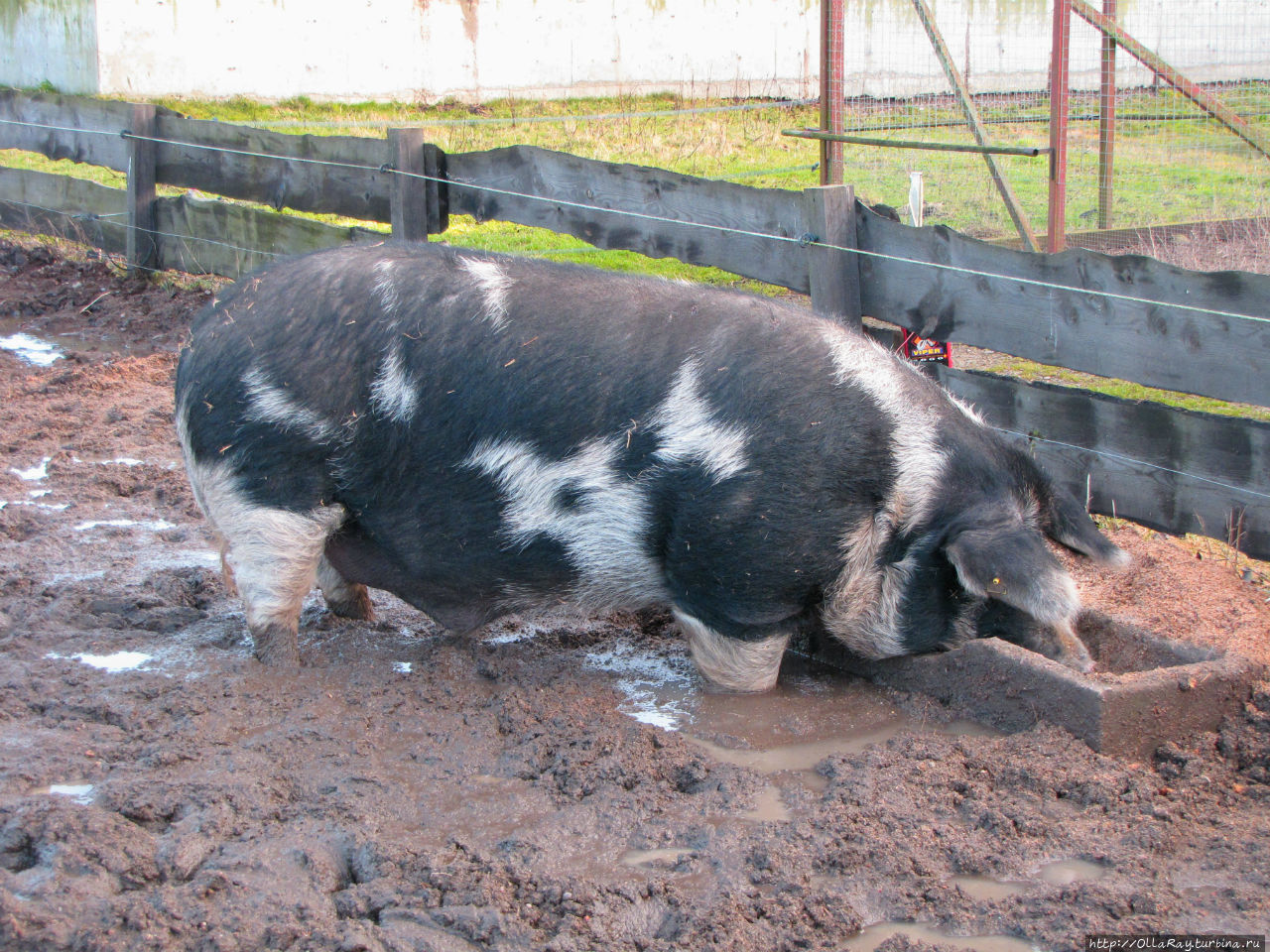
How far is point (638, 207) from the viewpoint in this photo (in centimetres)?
575

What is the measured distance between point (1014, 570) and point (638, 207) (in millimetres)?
3223

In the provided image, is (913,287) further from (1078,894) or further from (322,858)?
(322,858)

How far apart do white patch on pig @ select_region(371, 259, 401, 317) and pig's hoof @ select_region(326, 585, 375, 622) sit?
1.11m

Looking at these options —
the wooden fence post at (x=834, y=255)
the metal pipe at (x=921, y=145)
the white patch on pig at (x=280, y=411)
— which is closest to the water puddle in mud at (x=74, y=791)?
the white patch on pig at (x=280, y=411)

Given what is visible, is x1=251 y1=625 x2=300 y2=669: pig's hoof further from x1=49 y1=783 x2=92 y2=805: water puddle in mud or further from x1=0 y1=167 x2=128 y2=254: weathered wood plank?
x1=0 y1=167 x2=128 y2=254: weathered wood plank

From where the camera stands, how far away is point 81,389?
6.25 metres

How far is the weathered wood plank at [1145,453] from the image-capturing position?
3982 mm

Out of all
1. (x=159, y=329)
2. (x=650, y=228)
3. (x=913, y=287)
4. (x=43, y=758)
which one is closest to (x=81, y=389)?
(x=159, y=329)

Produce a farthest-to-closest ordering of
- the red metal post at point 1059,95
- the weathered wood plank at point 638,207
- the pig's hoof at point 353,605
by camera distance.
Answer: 1. the red metal post at point 1059,95
2. the weathered wood plank at point 638,207
3. the pig's hoof at point 353,605

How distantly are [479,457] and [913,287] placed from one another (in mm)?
2196

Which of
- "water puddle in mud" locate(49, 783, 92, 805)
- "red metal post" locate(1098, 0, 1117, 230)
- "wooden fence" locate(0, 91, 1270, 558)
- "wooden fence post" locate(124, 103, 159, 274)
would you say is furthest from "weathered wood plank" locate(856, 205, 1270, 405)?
"wooden fence post" locate(124, 103, 159, 274)

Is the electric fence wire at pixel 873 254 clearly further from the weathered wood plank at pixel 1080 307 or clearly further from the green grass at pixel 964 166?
the green grass at pixel 964 166

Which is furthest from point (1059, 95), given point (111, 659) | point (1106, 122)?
point (111, 659)

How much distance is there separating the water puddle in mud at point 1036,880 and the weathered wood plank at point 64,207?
7658 millimetres
